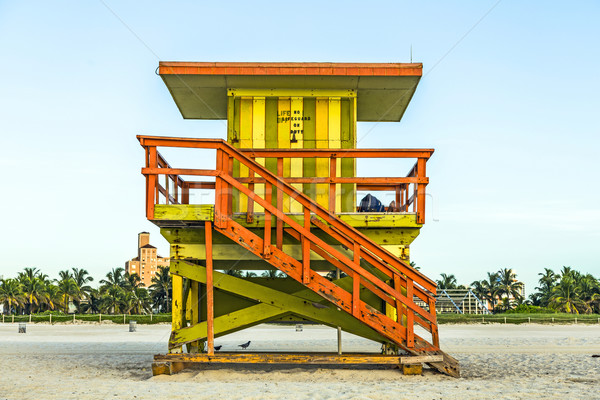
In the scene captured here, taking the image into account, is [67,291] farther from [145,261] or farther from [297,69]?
[145,261]

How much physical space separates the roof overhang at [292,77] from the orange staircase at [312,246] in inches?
91.2

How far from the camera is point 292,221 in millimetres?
9070

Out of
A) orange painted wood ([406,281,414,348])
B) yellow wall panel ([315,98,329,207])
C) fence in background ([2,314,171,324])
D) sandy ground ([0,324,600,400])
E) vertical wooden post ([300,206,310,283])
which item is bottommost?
fence in background ([2,314,171,324])

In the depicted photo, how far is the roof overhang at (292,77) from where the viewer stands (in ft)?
36.6

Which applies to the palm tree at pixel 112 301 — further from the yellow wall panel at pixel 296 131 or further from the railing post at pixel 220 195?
the railing post at pixel 220 195

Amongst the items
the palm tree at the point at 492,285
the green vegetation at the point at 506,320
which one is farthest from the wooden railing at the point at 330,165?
the palm tree at the point at 492,285

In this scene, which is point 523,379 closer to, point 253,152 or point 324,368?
point 324,368

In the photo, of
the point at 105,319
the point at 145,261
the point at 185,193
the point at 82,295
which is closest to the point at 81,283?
the point at 82,295

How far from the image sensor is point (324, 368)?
415 inches

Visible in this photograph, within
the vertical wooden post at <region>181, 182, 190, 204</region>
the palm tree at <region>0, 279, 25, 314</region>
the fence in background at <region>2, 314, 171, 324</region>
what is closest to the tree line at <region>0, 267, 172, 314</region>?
the palm tree at <region>0, 279, 25, 314</region>

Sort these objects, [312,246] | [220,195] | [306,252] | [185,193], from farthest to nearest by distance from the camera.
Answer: [185,193]
[312,246]
[220,195]
[306,252]

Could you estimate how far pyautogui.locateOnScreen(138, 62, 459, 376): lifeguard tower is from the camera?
30.2 ft

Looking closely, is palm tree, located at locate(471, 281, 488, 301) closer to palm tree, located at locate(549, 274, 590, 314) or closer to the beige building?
palm tree, located at locate(549, 274, 590, 314)

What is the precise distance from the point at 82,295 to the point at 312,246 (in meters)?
78.0
